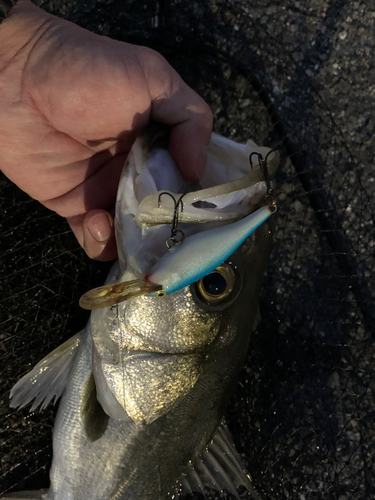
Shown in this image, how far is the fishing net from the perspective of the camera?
2184 mm

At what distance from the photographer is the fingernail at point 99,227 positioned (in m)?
1.65

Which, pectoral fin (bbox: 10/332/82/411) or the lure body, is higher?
the lure body

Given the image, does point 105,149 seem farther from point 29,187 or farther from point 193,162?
point 193,162

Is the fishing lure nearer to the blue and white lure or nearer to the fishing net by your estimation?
the blue and white lure

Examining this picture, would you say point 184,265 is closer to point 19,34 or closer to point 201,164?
point 201,164

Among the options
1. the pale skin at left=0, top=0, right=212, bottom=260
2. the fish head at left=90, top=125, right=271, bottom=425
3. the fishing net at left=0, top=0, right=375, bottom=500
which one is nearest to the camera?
the fish head at left=90, top=125, right=271, bottom=425

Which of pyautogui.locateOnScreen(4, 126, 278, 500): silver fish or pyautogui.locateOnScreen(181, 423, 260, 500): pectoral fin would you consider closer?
pyautogui.locateOnScreen(4, 126, 278, 500): silver fish

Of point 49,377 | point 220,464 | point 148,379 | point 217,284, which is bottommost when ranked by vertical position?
point 220,464

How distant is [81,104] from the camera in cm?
143

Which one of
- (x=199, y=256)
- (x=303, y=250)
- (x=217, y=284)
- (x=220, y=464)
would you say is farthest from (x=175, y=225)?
(x=303, y=250)

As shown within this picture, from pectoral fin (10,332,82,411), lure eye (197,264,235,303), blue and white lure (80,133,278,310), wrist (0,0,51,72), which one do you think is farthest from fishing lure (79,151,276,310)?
wrist (0,0,51,72)

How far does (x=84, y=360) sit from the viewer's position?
5.57 ft

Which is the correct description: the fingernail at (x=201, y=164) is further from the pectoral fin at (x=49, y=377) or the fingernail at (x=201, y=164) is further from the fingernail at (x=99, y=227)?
the pectoral fin at (x=49, y=377)

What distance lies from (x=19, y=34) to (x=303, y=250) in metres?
1.90
